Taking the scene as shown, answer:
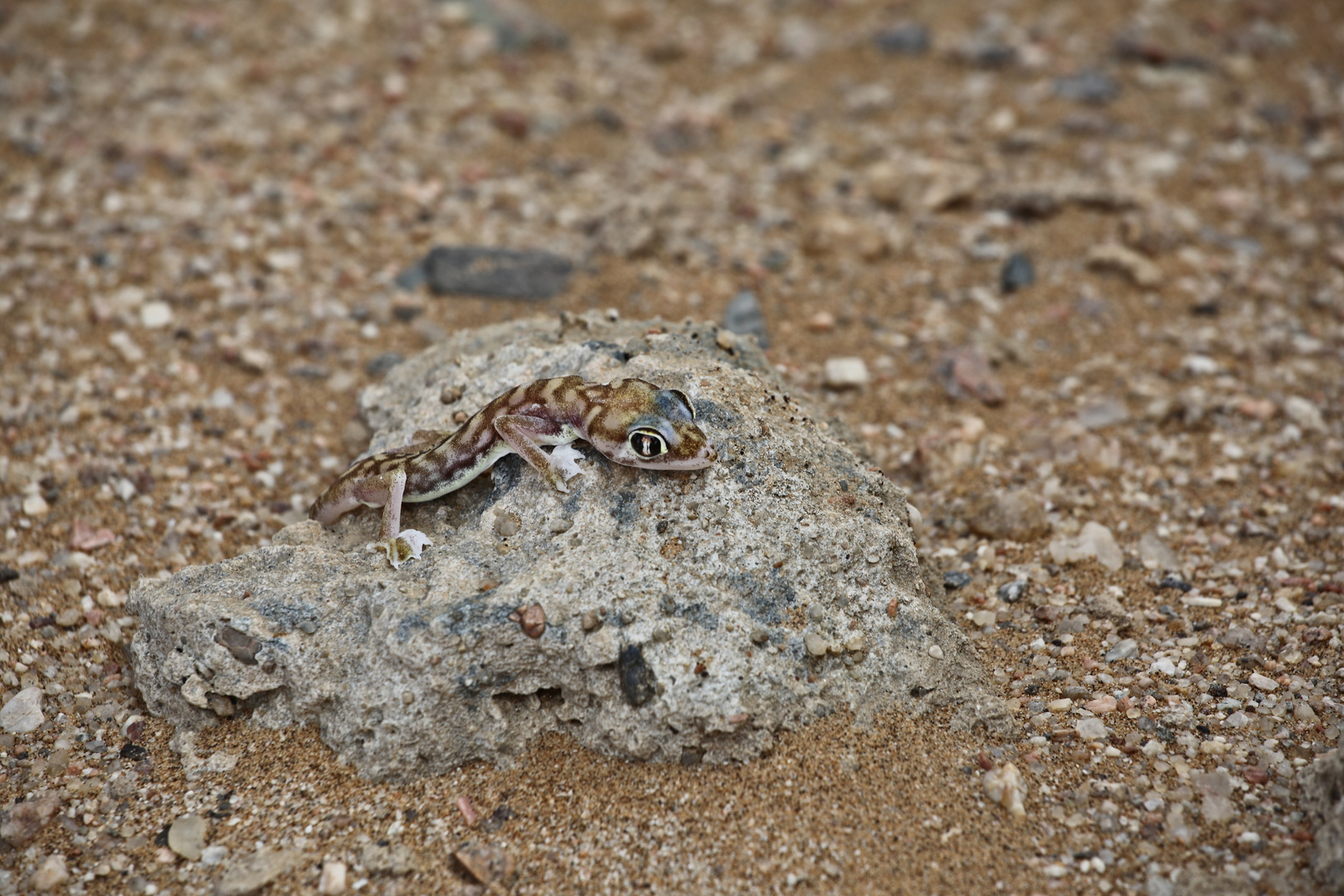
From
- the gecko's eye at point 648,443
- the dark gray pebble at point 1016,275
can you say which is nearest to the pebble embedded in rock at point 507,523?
the gecko's eye at point 648,443

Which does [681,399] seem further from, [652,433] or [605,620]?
[605,620]

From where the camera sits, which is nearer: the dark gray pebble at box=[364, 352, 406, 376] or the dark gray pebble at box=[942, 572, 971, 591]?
the dark gray pebble at box=[942, 572, 971, 591]

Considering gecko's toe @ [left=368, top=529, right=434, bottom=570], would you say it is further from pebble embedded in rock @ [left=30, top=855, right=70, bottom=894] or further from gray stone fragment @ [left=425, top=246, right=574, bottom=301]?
gray stone fragment @ [left=425, top=246, right=574, bottom=301]

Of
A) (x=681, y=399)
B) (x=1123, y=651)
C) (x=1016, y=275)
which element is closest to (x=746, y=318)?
(x=1016, y=275)

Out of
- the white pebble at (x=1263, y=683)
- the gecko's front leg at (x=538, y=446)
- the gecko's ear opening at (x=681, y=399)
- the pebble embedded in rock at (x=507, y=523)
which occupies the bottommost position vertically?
the white pebble at (x=1263, y=683)

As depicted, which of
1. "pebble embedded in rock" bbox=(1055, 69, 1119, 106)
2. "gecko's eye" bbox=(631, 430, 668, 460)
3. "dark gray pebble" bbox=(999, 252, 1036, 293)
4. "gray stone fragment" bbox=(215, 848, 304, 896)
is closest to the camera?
"gray stone fragment" bbox=(215, 848, 304, 896)

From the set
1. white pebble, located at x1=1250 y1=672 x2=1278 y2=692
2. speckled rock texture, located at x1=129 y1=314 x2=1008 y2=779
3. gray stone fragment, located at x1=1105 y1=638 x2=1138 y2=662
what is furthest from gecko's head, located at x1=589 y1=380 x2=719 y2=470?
white pebble, located at x1=1250 y1=672 x2=1278 y2=692

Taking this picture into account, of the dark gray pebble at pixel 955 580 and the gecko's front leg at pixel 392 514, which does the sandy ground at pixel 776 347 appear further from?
the gecko's front leg at pixel 392 514
